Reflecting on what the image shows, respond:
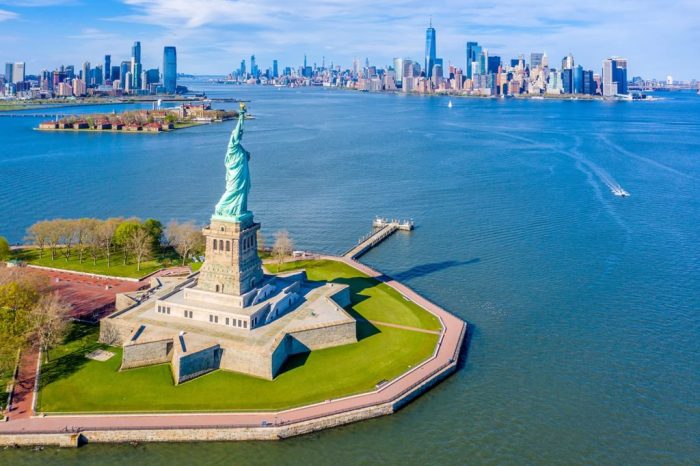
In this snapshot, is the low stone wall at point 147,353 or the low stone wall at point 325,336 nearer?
the low stone wall at point 147,353

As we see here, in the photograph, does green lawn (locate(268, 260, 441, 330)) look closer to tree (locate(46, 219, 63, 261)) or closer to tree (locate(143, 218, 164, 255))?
tree (locate(143, 218, 164, 255))

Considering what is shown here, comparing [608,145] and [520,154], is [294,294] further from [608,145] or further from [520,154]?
[608,145]

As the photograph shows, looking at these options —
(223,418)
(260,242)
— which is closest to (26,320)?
(223,418)

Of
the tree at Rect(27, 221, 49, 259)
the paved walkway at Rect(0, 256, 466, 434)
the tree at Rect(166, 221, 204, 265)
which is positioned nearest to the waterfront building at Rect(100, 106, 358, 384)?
the paved walkway at Rect(0, 256, 466, 434)

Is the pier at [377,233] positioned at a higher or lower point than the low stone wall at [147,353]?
higher

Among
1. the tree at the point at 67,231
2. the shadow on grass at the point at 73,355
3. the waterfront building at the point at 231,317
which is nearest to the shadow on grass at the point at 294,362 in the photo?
the waterfront building at the point at 231,317

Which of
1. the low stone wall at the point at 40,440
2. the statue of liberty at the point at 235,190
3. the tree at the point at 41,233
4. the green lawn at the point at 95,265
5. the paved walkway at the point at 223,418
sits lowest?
the low stone wall at the point at 40,440

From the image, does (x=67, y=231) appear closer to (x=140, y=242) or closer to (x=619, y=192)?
(x=140, y=242)

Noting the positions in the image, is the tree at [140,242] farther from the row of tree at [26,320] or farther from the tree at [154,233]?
the row of tree at [26,320]
